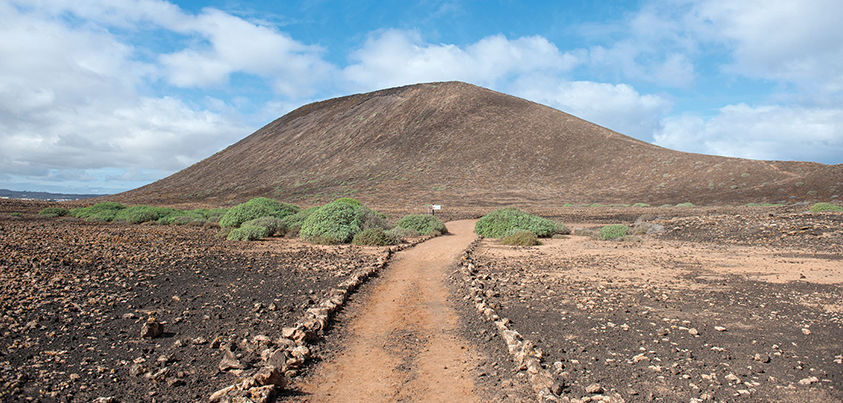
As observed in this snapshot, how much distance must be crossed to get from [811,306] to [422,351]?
18.1ft

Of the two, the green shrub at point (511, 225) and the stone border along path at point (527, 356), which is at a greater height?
the green shrub at point (511, 225)

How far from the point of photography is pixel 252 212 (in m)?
18.7

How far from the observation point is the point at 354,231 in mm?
15625

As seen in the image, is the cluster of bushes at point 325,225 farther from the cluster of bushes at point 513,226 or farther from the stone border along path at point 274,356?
the stone border along path at point 274,356

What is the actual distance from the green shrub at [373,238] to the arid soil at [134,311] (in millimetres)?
3134

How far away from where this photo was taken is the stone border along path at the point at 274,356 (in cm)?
350

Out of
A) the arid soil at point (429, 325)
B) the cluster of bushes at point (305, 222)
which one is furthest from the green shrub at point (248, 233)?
the arid soil at point (429, 325)

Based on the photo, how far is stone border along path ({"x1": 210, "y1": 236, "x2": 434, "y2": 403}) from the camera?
350 centimetres

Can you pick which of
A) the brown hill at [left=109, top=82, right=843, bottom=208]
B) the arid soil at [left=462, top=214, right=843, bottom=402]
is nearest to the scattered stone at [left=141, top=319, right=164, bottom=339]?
the arid soil at [left=462, top=214, right=843, bottom=402]

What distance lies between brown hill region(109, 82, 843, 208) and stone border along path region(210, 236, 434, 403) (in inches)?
1434

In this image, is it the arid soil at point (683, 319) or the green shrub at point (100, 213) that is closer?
the arid soil at point (683, 319)

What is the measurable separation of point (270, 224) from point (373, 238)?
15.8 ft

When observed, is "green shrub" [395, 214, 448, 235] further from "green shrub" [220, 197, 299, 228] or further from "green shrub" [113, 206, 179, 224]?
A: "green shrub" [113, 206, 179, 224]

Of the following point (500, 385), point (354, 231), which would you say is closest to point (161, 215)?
point (354, 231)
